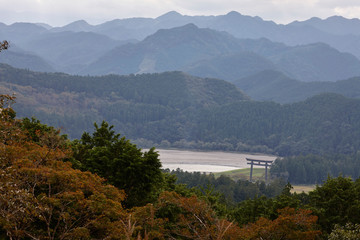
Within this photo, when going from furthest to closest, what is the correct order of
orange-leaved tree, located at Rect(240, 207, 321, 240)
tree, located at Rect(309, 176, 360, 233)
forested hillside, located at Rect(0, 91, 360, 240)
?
tree, located at Rect(309, 176, 360, 233), orange-leaved tree, located at Rect(240, 207, 321, 240), forested hillside, located at Rect(0, 91, 360, 240)

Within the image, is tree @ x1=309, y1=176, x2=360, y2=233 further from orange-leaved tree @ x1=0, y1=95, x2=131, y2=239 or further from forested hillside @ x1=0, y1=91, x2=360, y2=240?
orange-leaved tree @ x1=0, y1=95, x2=131, y2=239

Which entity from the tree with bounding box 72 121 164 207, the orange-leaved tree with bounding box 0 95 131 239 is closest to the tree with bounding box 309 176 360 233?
the tree with bounding box 72 121 164 207

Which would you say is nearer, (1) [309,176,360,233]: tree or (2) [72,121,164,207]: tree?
(2) [72,121,164,207]: tree

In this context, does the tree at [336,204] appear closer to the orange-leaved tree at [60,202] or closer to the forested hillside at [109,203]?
the forested hillside at [109,203]

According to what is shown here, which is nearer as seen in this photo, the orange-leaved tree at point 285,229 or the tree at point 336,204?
the orange-leaved tree at point 285,229

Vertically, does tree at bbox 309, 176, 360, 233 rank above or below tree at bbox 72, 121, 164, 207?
below

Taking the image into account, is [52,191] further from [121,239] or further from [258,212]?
[258,212]

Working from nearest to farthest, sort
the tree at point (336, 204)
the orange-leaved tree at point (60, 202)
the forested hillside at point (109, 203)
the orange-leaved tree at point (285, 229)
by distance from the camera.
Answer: the forested hillside at point (109, 203)
the orange-leaved tree at point (60, 202)
the orange-leaved tree at point (285, 229)
the tree at point (336, 204)

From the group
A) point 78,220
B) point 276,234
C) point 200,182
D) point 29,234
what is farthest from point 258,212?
point 200,182

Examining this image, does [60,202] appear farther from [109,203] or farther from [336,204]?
[336,204]

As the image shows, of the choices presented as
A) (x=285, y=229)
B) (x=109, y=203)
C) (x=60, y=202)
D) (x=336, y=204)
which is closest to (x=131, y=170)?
(x=109, y=203)

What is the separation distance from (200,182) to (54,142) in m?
110

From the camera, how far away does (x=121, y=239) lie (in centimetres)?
3425

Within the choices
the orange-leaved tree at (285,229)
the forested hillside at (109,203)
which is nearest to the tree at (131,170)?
the forested hillside at (109,203)
